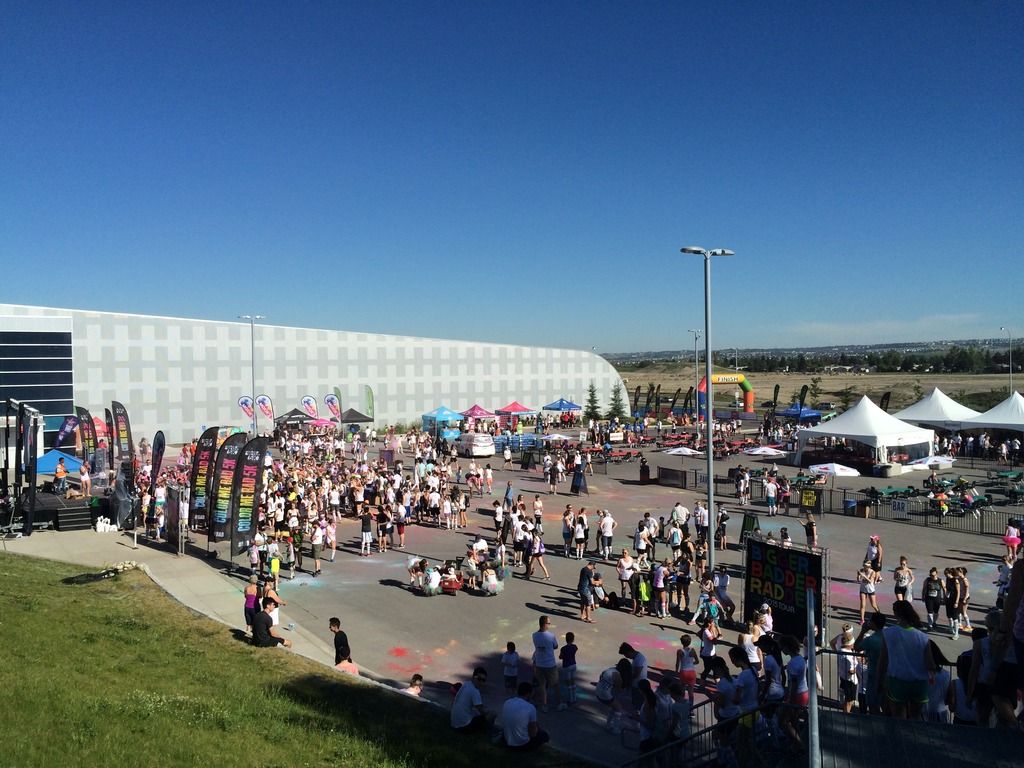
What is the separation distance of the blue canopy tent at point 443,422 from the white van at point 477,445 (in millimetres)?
4784

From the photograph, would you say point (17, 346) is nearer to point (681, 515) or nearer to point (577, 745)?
point (681, 515)

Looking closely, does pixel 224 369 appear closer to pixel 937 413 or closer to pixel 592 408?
pixel 592 408

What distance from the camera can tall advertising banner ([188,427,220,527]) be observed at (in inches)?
832

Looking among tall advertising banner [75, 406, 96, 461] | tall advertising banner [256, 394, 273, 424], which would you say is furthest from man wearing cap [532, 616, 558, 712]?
tall advertising banner [256, 394, 273, 424]

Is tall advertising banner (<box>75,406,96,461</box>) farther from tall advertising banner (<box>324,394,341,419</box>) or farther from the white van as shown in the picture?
tall advertising banner (<box>324,394,341,419</box>)

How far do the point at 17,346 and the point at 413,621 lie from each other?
131 ft

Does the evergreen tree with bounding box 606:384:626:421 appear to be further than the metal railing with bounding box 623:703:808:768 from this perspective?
Yes

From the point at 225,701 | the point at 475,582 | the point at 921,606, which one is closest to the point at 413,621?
the point at 475,582

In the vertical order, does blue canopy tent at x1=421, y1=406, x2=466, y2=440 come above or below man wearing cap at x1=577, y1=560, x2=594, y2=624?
above

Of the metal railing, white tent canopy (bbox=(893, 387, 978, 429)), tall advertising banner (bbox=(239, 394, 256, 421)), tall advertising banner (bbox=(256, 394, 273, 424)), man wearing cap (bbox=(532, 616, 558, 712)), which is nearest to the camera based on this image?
the metal railing

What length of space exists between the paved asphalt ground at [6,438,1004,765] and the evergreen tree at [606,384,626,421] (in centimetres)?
3803

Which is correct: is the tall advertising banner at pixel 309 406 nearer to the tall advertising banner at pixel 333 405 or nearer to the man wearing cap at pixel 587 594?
the tall advertising banner at pixel 333 405

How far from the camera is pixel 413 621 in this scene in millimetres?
15016

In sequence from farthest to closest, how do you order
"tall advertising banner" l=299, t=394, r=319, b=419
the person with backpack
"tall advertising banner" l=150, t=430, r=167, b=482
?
1. "tall advertising banner" l=299, t=394, r=319, b=419
2. "tall advertising banner" l=150, t=430, r=167, b=482
3. the person with backpack
